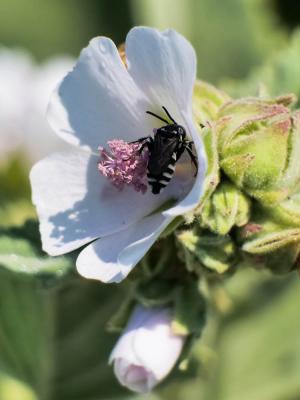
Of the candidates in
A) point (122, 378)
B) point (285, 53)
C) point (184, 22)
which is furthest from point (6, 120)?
point (122, 378)

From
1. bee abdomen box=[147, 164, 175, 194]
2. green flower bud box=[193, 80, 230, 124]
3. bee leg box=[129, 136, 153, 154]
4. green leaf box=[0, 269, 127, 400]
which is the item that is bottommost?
green leaf box=[0, 269, 127, 400]

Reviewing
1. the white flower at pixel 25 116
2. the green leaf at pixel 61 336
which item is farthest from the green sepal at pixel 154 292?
the white flower at pixel 25 116

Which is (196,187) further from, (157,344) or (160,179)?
(157,344)

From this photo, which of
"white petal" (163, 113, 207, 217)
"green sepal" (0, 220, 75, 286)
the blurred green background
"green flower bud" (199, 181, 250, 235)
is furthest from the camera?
the blurred green background

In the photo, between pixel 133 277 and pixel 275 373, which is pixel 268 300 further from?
pixel 133 277

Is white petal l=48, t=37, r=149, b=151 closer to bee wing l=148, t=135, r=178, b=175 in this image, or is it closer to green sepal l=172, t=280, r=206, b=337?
bee wing l=148, t=135, r=178, b=175

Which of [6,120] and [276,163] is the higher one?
[276,163]

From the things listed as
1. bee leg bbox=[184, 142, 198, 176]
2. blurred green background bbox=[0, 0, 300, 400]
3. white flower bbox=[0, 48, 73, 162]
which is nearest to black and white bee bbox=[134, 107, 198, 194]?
bee leg bbox=[184, 142, 198, 176]
